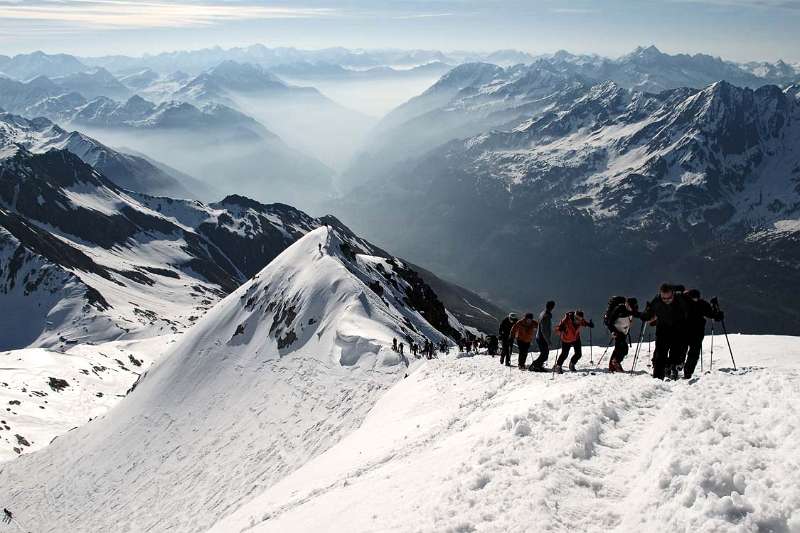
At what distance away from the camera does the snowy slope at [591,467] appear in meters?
10.8

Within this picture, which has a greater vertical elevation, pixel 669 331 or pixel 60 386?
pixel 669 331

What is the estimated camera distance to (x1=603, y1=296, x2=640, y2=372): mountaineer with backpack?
22.2 m

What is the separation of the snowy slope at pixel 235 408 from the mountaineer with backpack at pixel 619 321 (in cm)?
1800

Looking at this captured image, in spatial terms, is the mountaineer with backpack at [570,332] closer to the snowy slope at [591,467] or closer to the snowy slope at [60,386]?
the snowy slope at [591,467]

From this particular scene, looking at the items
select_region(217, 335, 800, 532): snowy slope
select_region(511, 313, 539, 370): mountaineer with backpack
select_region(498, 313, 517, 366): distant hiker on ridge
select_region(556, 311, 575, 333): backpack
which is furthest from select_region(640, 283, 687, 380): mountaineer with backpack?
select_region(498, 313, 517, 366): distant hiker on ridge

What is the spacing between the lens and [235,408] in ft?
153

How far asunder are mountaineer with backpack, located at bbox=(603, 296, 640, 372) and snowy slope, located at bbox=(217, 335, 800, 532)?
2085 mm

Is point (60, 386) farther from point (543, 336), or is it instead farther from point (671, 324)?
point (671, 324)

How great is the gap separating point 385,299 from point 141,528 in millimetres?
32697

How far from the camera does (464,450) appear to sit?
15883 millimetres

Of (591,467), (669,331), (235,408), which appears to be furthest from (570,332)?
(235,408)

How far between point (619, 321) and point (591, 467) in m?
10.4

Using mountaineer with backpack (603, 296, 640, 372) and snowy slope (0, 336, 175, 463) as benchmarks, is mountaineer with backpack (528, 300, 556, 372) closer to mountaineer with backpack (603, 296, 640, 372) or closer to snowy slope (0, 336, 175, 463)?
mountaineer with backpack (603, 296, 640, 372)

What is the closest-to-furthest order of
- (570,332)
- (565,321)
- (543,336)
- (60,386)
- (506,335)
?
(570,332)
(565,321)
(543,336)
(506,335)
(60,386)
